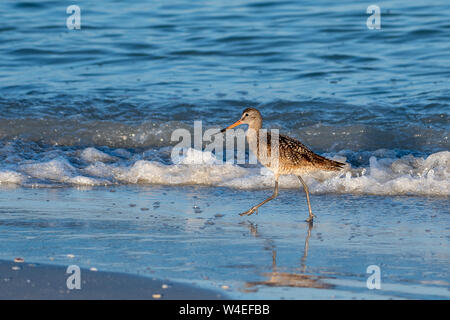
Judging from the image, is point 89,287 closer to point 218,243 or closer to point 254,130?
point 218,243

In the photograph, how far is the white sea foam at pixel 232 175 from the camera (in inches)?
256

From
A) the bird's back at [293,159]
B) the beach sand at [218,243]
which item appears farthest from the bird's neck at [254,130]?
the beach sand at [218,243]

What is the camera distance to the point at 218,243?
16.4 feet

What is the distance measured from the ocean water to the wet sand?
0.22 meters

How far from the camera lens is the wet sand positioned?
13.3 feet

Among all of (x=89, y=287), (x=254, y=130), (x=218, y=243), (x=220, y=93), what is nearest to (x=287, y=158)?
(x=254, y=130)

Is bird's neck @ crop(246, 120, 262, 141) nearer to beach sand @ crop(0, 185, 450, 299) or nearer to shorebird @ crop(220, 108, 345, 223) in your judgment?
shorebird @ crop(220, 108, 345, 223)

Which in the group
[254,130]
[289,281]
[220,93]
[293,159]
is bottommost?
[289,281]

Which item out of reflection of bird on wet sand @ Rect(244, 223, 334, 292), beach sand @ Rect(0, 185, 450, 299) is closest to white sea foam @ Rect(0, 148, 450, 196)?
beach sand @ Rect(0, 185, 450, 299)

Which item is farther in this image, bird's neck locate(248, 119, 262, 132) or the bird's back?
bird's neck locate(248, 119, 262, 132)

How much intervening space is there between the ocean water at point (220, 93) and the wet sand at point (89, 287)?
0.72ft

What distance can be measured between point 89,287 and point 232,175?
302cm

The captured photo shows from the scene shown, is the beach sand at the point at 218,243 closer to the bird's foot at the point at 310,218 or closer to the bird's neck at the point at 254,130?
the bird's foot at the point at 310,218
